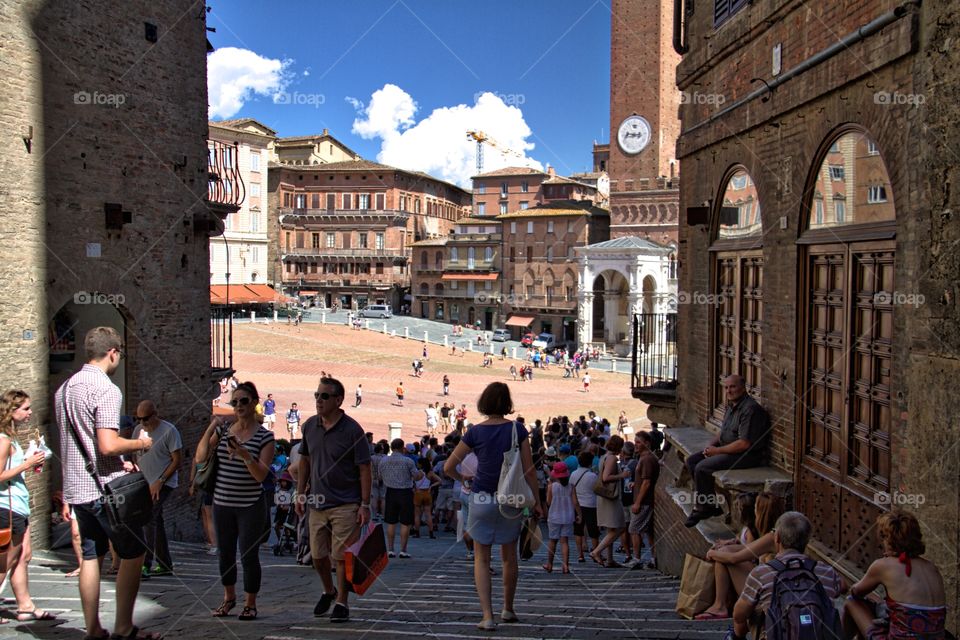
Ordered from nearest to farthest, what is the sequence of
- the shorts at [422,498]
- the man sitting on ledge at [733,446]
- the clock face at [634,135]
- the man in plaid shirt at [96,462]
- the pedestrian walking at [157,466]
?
1. the man in plaid shirt at [96,462]
2. the pedestrian walking at [157,466]
3. the man sitting on ledge at [733,446]
4. the shorts at [422,498]
5. the clock face at [634,135]

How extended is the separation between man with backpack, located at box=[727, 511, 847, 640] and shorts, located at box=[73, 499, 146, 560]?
3.38m

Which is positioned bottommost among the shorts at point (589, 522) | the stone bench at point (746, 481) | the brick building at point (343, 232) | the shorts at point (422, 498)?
the shorts at point (422, 498)

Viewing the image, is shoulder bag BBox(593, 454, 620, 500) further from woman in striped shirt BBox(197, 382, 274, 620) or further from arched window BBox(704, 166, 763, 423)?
woman in striped shirt BBox(197, 382, 274, 620)

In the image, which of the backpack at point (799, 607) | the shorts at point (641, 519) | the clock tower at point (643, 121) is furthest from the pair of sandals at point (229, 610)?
the clock tower at point (643, 121)

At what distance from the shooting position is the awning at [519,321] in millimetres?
65375

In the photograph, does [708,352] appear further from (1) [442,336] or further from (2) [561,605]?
(1) [442,336]

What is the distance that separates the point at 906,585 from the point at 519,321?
61.6 m

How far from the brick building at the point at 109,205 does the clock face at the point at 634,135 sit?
49653 mm

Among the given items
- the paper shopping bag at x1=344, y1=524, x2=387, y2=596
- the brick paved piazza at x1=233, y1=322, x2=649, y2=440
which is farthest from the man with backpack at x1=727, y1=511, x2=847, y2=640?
the brick paved piazza at x1=233, y1=322, x2=649, y2=440

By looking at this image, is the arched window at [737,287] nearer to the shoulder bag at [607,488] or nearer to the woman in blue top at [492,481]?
the shoulder bag at [607,488]

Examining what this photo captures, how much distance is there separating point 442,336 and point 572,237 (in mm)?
14430

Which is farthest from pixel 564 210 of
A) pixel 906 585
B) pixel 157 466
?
pixel 906 585

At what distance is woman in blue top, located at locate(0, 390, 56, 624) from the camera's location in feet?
17.7

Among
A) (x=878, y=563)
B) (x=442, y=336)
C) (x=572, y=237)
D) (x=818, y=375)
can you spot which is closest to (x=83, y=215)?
(x=818, y=375)
